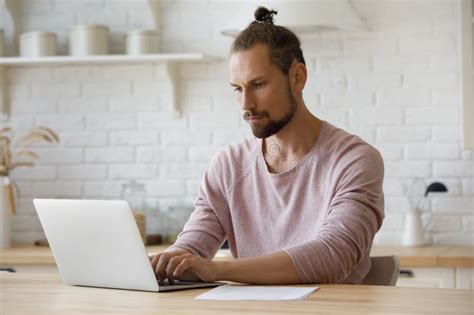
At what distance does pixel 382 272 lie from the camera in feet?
8.45

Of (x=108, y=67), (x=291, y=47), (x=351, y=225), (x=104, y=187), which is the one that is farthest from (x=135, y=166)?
(x=351, y=225)

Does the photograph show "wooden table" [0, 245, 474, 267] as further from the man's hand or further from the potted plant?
the man's hand

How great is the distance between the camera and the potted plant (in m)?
4.39

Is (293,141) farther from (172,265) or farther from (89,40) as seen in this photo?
(89,40)

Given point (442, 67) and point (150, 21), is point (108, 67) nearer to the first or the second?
point (150, 21)

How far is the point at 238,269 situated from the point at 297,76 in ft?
2.42

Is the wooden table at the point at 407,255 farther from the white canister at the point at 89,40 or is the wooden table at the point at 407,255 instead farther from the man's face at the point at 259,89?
the man's face at the point at 259,89

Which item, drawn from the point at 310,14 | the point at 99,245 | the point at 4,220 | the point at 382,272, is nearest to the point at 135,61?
the point at 4,220

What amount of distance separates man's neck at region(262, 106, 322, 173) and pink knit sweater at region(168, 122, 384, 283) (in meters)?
0.03

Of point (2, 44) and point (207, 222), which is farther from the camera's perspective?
point (2, 44)

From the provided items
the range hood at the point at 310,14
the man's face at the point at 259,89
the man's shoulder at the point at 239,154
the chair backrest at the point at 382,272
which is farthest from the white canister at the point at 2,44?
the chair backrest at the point at 382,272

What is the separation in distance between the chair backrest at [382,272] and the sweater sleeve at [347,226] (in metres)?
0.10

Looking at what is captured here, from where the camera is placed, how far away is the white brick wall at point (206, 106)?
13.6 feet

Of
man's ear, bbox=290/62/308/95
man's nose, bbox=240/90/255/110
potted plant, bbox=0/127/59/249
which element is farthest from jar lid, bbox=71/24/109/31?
man's nose, bbox=240/90/255/110
